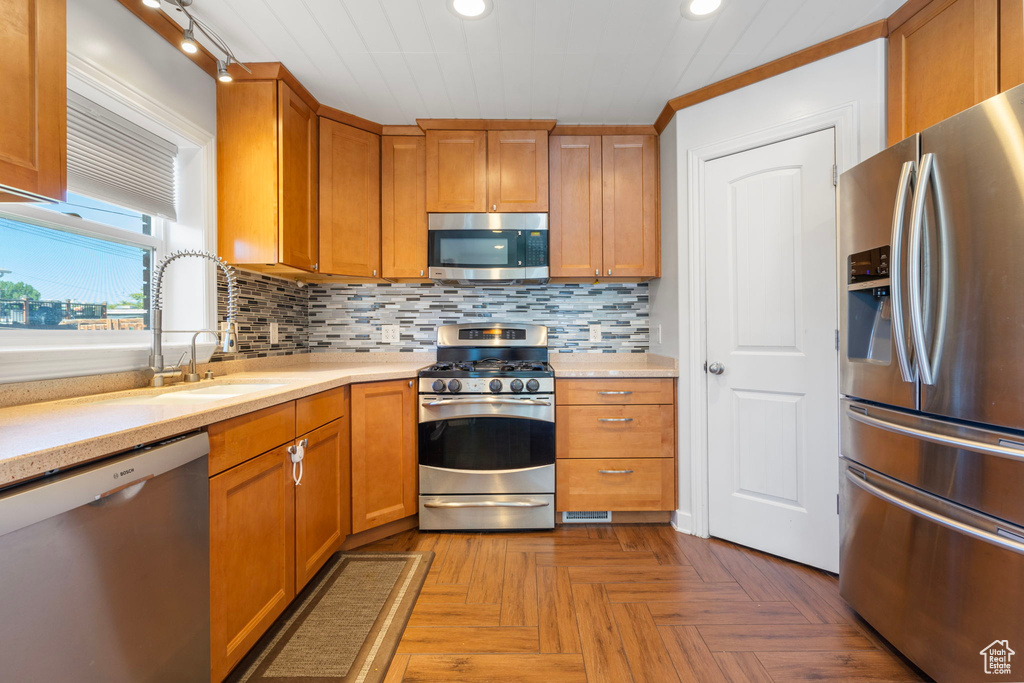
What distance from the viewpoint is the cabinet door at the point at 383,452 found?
81.8 inches

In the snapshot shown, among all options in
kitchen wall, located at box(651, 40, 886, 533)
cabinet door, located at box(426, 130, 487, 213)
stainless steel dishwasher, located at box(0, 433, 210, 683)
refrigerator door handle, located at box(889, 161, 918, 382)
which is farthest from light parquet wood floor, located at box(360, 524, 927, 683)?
cabinet door, located at box(426, 130, 487, 213)

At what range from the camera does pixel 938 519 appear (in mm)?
1204

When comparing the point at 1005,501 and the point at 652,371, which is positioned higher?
the point at 652,371

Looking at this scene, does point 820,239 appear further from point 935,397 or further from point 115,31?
point 115,31

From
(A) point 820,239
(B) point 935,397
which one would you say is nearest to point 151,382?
(B) point 935,397

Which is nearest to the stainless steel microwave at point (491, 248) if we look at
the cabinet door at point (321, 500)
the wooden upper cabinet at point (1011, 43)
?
the cabinet door at point (321, 500)

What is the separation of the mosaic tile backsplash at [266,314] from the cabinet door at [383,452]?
2.33 feet

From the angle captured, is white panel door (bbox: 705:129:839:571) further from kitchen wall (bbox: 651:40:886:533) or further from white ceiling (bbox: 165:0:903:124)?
white ceiling (bbox: 165:0:903:124)

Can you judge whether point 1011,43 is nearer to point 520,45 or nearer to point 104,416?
point 520,45

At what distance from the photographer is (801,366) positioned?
1.91m

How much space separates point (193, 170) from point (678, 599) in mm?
2856

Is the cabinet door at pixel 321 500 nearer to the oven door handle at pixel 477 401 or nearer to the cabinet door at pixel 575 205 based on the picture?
the oven door handle at pixel 477 401

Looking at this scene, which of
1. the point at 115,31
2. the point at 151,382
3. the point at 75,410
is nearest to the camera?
the point at 75,410

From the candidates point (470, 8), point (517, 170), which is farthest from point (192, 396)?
point (517, 170)
